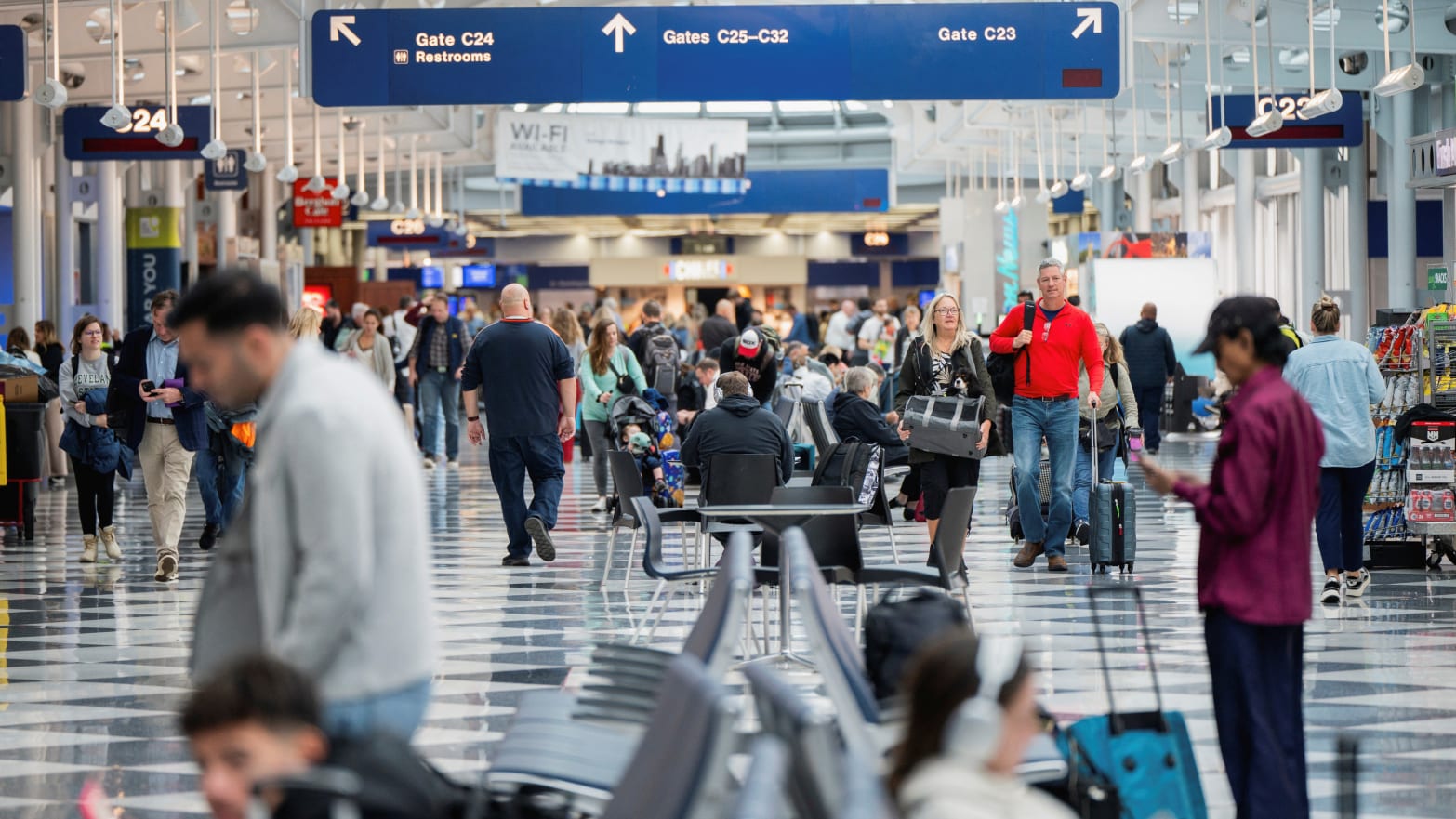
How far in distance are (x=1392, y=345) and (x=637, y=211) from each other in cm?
2721

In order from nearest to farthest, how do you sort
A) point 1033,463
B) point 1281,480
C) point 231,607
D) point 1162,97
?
point 231,607 < point 1281,480 < point 1033,463 < point 1162,97

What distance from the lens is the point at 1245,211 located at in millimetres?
24047

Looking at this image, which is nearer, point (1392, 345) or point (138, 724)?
point (138, 724)

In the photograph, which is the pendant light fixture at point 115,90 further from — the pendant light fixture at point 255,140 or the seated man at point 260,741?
the seated man at point 260,741

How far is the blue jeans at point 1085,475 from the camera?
10734 millimetres

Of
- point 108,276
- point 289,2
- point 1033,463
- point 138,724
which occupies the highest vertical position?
point 289,2

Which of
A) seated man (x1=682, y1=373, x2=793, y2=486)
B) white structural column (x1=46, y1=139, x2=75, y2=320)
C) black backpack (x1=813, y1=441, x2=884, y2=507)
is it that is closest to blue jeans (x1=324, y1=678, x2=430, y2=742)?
seated man (x1=682, y1=373, x2=793, y2=486)

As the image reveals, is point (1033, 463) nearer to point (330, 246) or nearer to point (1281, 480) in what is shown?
point (1281, 480)

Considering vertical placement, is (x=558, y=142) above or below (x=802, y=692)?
above

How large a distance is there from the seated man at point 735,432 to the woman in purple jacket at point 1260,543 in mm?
4224

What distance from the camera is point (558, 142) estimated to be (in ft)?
82.2

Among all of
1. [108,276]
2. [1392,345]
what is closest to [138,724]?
[1392,345]

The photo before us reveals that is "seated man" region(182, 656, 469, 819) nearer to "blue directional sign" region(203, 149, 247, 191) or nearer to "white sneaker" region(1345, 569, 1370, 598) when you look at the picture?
"white sneaker" region(1345, 569, 1370, 598)

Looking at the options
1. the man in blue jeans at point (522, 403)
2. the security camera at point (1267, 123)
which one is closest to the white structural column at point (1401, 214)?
the security camera at point (1267, 123)
